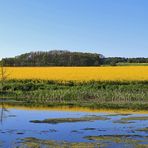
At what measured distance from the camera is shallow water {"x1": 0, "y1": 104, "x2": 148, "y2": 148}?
1543cm

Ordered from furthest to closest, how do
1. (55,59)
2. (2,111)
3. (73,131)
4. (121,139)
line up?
(55,59) → (2,111) → (73,131) → (121,139)

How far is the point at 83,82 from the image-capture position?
139 ft

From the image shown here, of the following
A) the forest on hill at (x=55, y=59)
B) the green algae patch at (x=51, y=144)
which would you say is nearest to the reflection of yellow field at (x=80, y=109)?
the green algae patch at (x=51, y=144)

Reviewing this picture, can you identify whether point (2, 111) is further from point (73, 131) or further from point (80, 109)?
point (73, 131)

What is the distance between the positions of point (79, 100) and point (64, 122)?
11144 millimetres

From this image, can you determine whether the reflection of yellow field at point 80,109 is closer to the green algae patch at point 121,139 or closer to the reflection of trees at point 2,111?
the reflection of trees at point 2,111

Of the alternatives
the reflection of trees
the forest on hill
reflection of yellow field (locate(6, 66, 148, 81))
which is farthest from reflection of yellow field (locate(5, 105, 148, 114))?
the forest on hill

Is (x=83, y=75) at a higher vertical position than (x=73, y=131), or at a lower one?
higher

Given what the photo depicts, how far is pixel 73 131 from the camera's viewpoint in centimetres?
1816

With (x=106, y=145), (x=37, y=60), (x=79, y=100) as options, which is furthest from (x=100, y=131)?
(x=37, y=60)

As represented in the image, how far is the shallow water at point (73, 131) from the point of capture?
50.6 ft

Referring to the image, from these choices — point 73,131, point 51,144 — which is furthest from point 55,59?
point 51,144

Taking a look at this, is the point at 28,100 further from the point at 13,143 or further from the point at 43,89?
the point at 13,143

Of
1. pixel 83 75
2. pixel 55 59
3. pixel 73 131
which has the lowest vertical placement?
pixel 73 131
